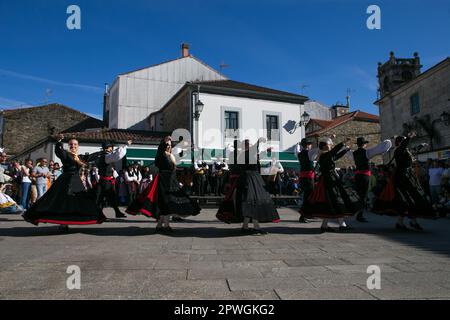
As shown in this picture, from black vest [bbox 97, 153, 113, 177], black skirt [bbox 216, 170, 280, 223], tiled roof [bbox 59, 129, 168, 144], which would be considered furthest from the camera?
tiled roof [bbox 59, 129, 168, 144]

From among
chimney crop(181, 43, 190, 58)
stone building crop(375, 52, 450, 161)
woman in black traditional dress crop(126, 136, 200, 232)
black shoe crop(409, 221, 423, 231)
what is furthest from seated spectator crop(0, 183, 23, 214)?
chimney crop(181, 43, 190, 58)

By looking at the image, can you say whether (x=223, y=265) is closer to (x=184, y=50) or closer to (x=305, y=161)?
(x=305, y=161)

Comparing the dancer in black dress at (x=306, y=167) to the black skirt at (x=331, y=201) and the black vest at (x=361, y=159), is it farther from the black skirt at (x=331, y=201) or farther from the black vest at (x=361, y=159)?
the black skirt at (x=331, y=201)

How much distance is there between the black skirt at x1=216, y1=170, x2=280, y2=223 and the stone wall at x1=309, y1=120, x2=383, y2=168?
2651 centimetres

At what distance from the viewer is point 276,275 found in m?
3.21

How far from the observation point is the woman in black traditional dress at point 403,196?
21.3 feet

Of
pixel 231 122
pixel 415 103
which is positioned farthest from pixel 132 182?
pixel 415 103

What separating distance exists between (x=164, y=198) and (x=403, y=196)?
15.4ft

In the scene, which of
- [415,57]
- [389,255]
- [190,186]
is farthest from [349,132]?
[389,255]

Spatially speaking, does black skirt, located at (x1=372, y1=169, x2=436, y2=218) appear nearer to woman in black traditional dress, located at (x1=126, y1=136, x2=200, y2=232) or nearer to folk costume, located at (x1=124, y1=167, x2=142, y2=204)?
woman in black traditional dress, located at (x1=126, y1=136, x2=200, y2=232)

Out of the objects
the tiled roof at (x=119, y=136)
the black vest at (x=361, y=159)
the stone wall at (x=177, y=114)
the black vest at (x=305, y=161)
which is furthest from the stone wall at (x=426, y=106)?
the tiled roof at (x=119, y=136)

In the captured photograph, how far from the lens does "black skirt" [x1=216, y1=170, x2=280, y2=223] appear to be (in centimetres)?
589

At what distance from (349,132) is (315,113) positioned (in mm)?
10328
